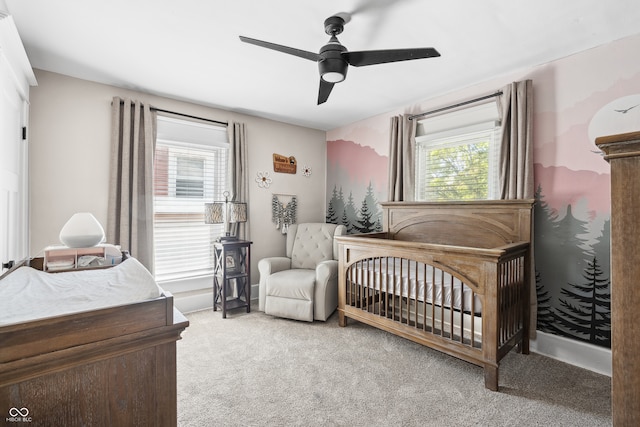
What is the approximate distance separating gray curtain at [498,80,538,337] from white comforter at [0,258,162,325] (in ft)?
8.89

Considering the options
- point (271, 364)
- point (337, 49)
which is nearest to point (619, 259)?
point (337, 49)

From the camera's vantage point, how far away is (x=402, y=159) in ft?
11.3

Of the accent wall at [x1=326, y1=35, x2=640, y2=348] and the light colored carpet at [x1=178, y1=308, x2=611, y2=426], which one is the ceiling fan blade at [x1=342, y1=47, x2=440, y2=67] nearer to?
the accent wall at [x1=326, y1=35, x2=640, y2=348]

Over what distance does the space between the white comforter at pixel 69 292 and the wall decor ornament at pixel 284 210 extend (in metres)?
2.73

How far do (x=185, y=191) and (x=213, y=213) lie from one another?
490mm

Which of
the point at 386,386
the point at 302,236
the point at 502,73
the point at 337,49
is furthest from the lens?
the point at 302,236

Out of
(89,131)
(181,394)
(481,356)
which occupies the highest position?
(89,131)

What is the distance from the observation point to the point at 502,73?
8.82ft

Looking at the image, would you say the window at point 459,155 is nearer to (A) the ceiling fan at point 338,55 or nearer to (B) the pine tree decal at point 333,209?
(B) the pine tree decal at point 333,209

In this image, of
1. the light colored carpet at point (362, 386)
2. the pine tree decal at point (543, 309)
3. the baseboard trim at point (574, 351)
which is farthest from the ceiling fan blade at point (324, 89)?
the baseboard trim at point (574, 351)

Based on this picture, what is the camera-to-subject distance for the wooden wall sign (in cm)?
409

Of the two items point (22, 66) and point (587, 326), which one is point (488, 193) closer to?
point (587, 326)

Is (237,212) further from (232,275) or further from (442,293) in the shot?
(442,293)

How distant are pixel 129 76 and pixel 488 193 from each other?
347 centimetres
